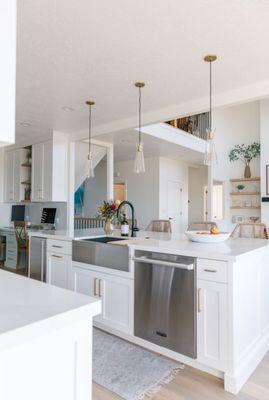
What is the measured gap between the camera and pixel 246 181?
25.2ft

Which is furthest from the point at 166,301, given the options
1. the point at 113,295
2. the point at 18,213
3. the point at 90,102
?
the point at 18,213

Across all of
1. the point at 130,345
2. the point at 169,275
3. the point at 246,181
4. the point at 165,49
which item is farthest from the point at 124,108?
the point at 246,181

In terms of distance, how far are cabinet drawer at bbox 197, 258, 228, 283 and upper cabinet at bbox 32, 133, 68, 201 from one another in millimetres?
3623

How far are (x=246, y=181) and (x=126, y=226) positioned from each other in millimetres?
5384

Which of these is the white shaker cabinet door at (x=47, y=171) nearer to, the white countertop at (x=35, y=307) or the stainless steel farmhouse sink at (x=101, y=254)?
the stainless steel farmhouse sink at (x=101, y=254)

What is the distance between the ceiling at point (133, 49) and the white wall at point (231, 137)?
458cm

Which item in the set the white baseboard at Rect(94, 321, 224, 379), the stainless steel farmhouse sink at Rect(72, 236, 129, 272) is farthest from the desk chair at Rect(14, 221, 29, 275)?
the white baseboard at Rect(94, 321, 224, 379)

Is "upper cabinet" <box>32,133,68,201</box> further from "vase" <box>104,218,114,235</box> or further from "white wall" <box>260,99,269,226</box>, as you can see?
"white wall" <box>260,99,269,226</box>

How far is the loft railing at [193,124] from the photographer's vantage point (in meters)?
6.68

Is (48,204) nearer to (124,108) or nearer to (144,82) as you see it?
(124,108)

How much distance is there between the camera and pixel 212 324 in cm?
209

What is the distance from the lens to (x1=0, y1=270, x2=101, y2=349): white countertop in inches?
34.1

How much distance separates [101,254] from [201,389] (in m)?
1.41


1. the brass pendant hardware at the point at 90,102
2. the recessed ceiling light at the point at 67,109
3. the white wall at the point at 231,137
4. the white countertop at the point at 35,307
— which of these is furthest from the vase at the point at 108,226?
the white wall at the point at 231,137
